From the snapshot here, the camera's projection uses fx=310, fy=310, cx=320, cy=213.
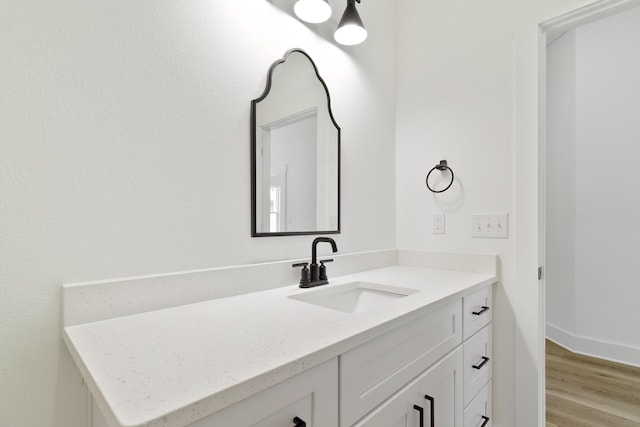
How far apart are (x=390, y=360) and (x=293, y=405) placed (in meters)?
0.36

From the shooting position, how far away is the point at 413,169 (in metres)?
1.88

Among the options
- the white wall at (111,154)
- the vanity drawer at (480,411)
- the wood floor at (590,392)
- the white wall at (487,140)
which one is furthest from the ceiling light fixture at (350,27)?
the wood floor at (590,392)

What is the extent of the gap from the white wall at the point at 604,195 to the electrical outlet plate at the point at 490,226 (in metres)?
1.72

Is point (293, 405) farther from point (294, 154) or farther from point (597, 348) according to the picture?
point (597, 348)

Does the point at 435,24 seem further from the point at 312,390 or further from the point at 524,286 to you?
the point at 312,390

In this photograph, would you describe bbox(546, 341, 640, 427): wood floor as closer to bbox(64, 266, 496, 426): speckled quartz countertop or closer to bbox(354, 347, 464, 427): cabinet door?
bbox(354, 347, 464, 427): cabinet door

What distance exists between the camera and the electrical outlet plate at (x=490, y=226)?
5.08ft

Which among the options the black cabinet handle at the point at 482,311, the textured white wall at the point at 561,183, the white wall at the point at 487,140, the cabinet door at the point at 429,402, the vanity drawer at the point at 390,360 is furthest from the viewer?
the textured white wall at the point at 561,183

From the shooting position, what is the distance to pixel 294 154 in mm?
1368

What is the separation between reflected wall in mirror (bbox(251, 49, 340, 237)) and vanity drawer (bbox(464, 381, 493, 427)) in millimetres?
955

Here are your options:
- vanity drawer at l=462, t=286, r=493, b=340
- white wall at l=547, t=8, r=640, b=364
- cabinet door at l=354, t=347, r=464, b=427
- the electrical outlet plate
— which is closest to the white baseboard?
white wall at l=547, t=8, r=640, b=364

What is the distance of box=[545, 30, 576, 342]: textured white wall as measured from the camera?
2.72 metres

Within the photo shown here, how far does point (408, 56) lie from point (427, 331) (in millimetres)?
1658

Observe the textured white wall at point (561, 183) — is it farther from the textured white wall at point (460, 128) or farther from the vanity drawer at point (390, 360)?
the vanity drawer at point (390, 360)
